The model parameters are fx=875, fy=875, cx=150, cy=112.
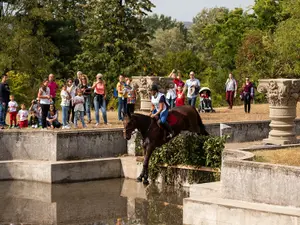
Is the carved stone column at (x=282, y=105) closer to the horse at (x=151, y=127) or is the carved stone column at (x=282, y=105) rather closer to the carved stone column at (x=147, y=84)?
the horse at (x=151, y=127)

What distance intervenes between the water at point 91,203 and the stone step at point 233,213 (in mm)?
742

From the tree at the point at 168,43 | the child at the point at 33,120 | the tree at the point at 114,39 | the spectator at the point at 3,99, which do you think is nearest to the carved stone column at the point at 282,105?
the child at the point at 33,120

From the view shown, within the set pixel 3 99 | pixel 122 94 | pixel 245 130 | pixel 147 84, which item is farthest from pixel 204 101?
pixel 3 99

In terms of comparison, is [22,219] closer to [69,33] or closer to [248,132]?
[248,132]

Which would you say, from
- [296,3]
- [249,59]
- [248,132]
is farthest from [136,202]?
[249,59]

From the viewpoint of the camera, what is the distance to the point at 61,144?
2591 cm

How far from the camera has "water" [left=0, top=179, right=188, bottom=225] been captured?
1959cm

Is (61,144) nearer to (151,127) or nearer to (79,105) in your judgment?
(79,105)

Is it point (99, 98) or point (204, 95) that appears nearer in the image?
point (99, 98)

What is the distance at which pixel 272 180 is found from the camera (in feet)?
56.2

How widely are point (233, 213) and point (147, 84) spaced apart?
48.2 ft

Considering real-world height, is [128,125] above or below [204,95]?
below

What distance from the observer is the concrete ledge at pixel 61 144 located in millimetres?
25953

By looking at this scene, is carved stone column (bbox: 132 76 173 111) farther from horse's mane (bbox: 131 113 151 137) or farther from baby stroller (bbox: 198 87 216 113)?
horse's mane (bbox: 131 113 151 137)
